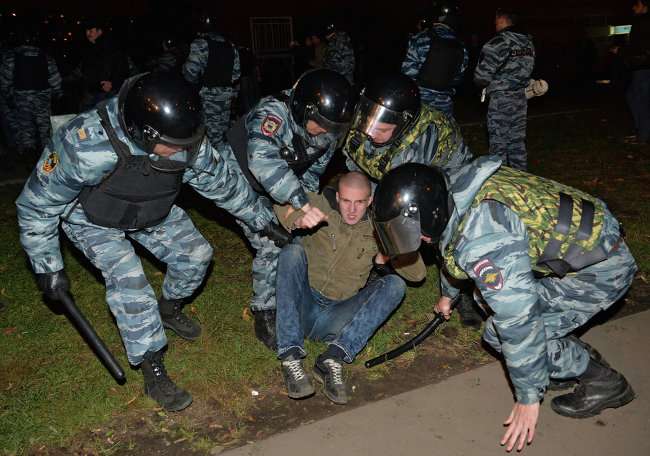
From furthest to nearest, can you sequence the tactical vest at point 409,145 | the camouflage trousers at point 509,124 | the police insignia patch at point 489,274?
the camouflage trousers at point 509,124 < the tactical vest at point 409,145 < the police insignia patch at point 489,274

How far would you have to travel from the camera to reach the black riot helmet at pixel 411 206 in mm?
2459

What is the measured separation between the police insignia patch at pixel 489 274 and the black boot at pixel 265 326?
6.08 feet

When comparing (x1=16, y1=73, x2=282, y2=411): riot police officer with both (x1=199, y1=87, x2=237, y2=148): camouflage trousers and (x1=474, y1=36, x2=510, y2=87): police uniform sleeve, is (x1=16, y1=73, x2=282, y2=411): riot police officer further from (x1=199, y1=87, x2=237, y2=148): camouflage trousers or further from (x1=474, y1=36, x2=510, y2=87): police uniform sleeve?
(x1=199, y1=87, x2=237, y2=148): camouflage trousers

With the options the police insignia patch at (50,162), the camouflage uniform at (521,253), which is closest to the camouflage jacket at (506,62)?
the camouflage uniform at (521,253)

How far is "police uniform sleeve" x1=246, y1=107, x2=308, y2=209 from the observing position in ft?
11.0

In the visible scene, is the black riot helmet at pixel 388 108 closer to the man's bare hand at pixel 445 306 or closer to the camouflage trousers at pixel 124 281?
the man's bare hand at pixel 445 306

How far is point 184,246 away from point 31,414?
1.24m

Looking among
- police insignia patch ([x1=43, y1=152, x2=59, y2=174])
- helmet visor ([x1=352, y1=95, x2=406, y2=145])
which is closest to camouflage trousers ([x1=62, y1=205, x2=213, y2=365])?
police insignia patch ([x1=43, y1=152, x2=59, y2=174])

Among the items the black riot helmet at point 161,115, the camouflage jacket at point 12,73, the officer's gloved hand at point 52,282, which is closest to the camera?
the black riot helmet at point 161,115

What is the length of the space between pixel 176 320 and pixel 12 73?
21.1 feet

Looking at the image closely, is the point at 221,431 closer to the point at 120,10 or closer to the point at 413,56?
the point at 413,56

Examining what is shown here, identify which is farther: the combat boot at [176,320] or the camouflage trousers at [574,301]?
the combat boot at [176,320]

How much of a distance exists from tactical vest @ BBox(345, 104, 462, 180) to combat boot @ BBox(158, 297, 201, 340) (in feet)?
5.11

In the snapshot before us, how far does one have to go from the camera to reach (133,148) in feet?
9.35
